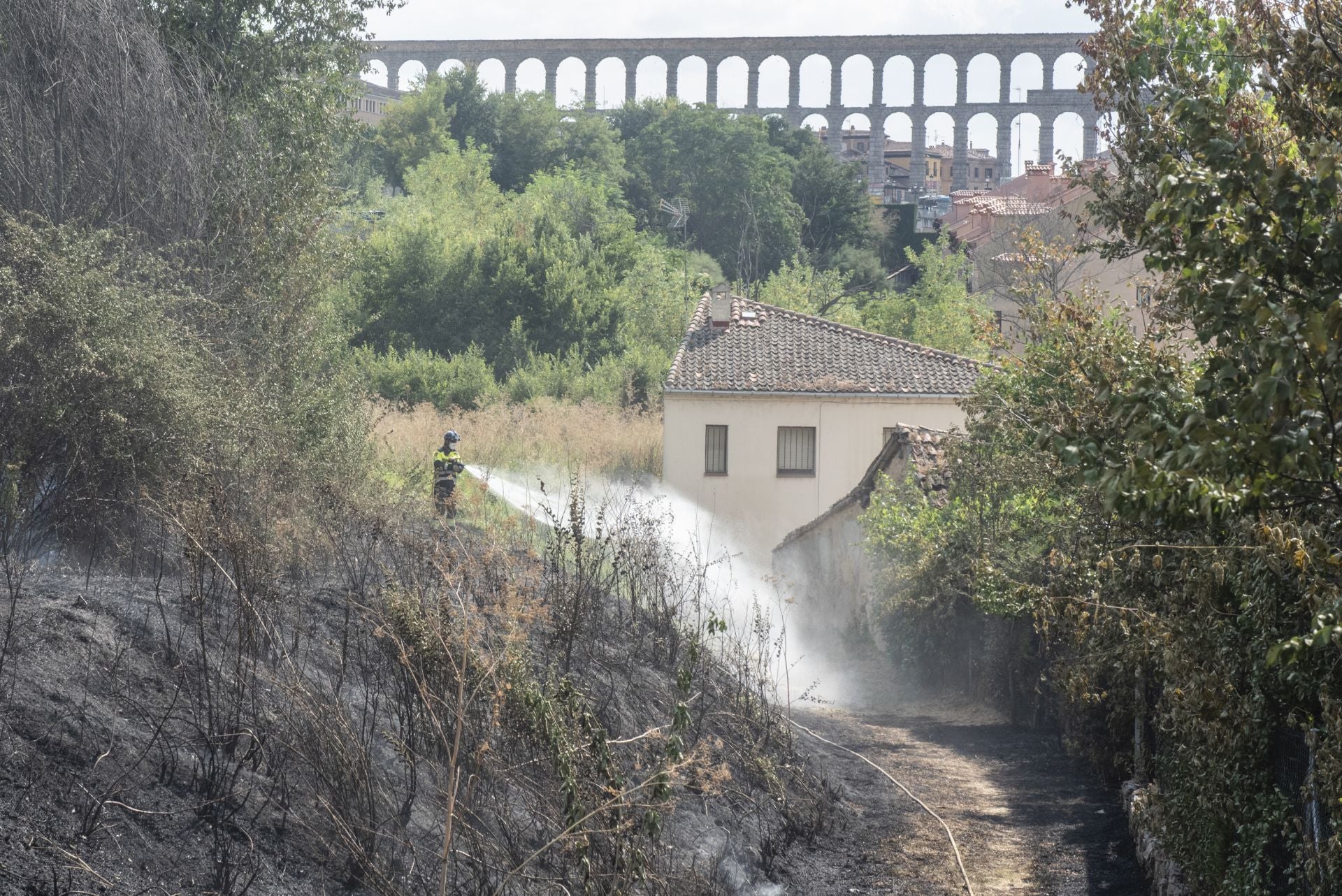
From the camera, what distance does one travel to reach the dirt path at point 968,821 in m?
8.68

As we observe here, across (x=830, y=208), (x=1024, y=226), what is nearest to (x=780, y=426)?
(x=1024, y=226)

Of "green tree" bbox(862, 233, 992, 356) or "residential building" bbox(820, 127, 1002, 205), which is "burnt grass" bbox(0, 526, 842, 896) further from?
"residential building" bbox(820, 127, 1002, 205)

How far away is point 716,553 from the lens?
91.6ft

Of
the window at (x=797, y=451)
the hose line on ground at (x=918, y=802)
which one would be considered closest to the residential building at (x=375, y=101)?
the window at (x=797, y=451)

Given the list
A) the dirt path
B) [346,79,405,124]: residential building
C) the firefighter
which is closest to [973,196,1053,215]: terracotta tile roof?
the firefighter

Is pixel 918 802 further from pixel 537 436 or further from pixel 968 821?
pixel 537 436

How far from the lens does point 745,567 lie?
2839 centimetres

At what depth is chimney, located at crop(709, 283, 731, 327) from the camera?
33.5m

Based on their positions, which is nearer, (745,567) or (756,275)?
(745,567)

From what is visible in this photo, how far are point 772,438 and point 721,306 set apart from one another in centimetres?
396

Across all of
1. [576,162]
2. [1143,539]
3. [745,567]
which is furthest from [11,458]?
[576,162]

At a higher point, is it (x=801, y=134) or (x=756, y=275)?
(x=801, y=134)

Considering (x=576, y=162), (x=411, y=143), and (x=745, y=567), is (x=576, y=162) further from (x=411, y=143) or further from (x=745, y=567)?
(x=745, y=567)

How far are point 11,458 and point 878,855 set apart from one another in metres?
6.89
